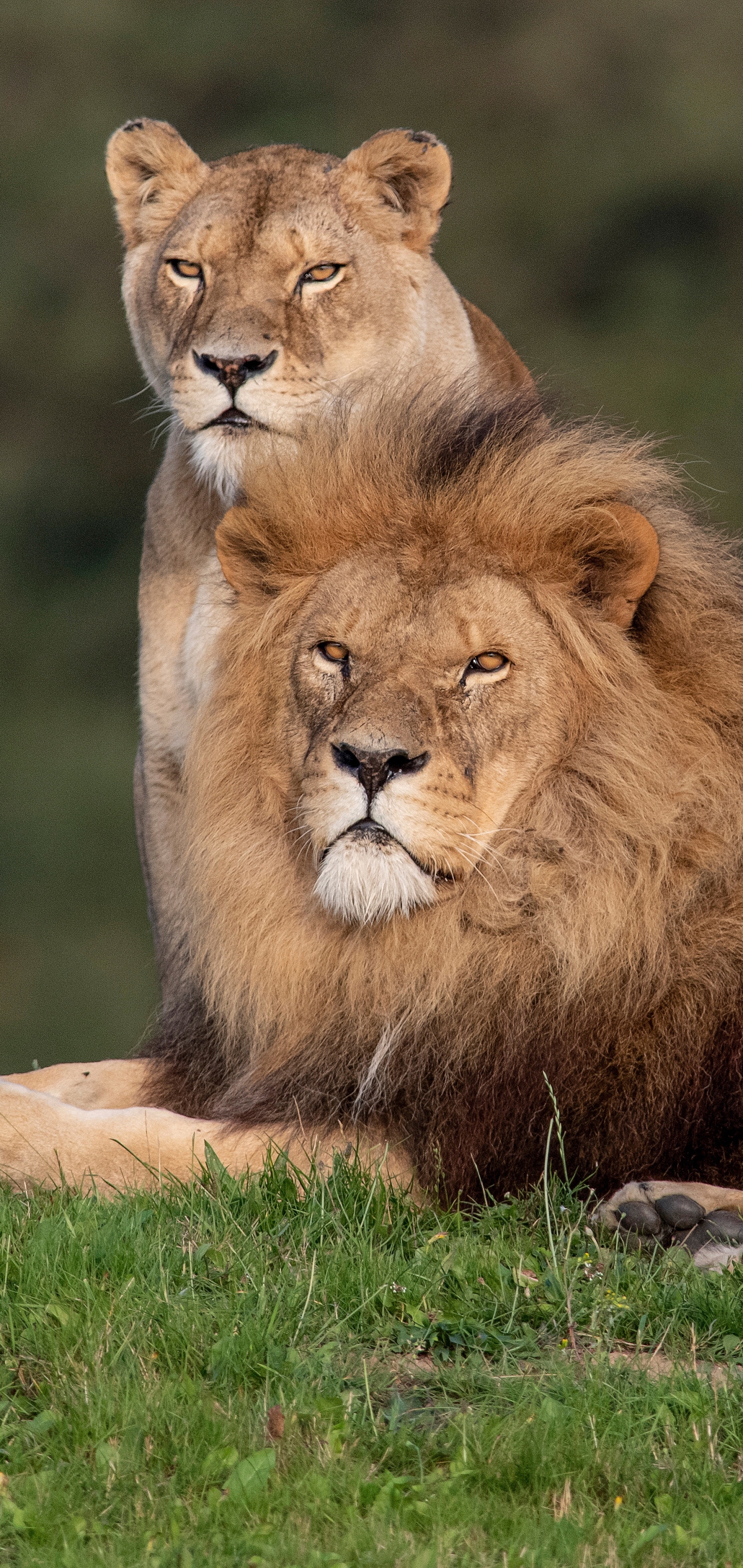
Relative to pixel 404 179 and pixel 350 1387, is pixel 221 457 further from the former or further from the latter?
pixel 350 1387

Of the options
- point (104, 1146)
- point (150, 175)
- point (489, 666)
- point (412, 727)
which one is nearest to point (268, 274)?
point (150, 175)

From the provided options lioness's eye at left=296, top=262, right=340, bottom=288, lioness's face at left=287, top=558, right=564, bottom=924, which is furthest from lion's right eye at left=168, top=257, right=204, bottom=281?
lioness's face at left=287, top=558, right=564, bottom=924

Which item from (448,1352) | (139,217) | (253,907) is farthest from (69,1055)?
(448,1352)

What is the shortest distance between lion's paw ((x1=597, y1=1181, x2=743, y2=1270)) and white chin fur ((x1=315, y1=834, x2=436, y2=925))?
1.73 feet

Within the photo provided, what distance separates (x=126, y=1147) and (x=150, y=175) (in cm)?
279

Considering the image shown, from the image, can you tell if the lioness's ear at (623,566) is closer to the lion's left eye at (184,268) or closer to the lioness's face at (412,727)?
the lioness's face at (412,727)

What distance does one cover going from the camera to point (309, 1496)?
A: 1.78 meters

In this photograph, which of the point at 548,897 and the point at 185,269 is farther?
the point at 185,269

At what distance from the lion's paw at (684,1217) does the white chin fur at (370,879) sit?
0.53m

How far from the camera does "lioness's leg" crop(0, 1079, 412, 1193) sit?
2.72 meters

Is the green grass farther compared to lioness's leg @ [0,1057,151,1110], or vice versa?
lioness's leg @ [0,1057,151,1110]

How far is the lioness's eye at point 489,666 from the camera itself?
270 centimetres

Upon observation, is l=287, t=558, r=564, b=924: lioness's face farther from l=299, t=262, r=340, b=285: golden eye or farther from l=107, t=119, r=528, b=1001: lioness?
l=299, t=262, r=340, b=285: golden eye

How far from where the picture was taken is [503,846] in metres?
2.71
